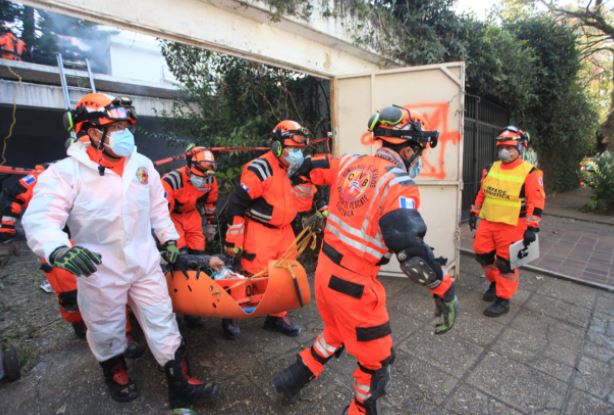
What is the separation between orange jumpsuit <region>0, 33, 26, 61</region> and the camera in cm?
723


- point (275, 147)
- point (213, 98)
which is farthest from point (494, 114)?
point (275, 147)

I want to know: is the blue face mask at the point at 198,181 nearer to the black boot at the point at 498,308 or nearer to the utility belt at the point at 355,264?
the utility belt at the point at 355,264

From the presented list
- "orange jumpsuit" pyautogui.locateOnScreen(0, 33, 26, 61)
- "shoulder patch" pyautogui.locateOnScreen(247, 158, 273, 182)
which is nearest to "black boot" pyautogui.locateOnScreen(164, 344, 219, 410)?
"shoulder patch" pyautogui.locateOnScreen(247, 158, 273, 182)

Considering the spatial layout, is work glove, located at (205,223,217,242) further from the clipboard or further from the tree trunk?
the tree trunk

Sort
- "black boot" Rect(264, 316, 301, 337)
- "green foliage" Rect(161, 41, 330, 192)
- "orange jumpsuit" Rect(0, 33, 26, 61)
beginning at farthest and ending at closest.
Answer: "orange jumpsuit" Rect(0, 33, 26, 61), "green foliage" Rect(161, 41, 330, 192), "black boot" Rect(264, 316, 301, 337)

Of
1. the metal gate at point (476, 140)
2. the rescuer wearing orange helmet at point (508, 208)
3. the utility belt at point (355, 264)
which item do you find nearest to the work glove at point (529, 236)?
the rescuer wearing orange helmet at point (508, 208)

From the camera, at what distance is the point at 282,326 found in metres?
3.27

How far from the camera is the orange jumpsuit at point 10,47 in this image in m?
7.23

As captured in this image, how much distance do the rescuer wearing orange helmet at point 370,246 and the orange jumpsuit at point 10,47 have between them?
8.92m

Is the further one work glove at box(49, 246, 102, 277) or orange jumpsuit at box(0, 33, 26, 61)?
orange jumpsuit at box(0, 33, 26, 61)

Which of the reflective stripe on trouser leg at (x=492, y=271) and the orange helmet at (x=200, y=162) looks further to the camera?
the reflective stripe on trouser leg at (x=492, y=271)

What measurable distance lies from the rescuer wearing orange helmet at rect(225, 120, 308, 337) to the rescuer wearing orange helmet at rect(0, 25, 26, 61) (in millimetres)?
7729

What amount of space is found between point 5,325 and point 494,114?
10.2 metres

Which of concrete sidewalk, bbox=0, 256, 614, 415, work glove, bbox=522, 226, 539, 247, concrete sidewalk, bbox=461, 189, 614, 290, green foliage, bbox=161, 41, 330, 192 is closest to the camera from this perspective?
concrete sidewalk, bbox=0, 256, 614, 415
